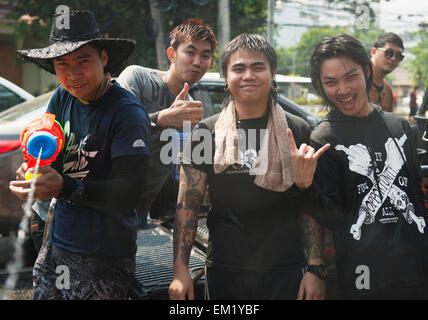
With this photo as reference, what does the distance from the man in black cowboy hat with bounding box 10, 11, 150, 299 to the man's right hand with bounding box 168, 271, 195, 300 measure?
0.72 ft

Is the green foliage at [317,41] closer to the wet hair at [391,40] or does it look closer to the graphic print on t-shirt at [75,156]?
the wet hair at [391,40]

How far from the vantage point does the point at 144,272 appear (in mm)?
3148

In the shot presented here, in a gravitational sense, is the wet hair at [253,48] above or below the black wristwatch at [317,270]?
above

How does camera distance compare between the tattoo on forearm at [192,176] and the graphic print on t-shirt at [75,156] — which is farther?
the tattoo on forearm at [192,176]

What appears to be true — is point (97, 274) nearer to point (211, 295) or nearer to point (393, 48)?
point (211, 295)

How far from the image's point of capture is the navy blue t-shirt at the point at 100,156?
214 centimetres

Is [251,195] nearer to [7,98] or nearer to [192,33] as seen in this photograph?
[192,33]

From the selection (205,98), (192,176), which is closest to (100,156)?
(192,176)

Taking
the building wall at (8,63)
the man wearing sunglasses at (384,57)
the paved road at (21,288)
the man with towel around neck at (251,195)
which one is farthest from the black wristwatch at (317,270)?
the building wall at (8,63)

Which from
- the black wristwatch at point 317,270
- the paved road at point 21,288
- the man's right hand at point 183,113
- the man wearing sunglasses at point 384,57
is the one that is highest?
the man wearing sunglasses at point 384,57

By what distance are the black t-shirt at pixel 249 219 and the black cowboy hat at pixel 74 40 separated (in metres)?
0.61

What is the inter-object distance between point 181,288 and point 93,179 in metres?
0.64

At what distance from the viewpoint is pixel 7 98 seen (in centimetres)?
592

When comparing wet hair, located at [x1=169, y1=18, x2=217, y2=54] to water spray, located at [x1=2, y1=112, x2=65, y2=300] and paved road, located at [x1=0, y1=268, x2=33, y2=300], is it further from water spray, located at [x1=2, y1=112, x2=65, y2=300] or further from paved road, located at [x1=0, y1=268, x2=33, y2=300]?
paved road, located at [x1=0, y1=268, x2=33, y2=300]
